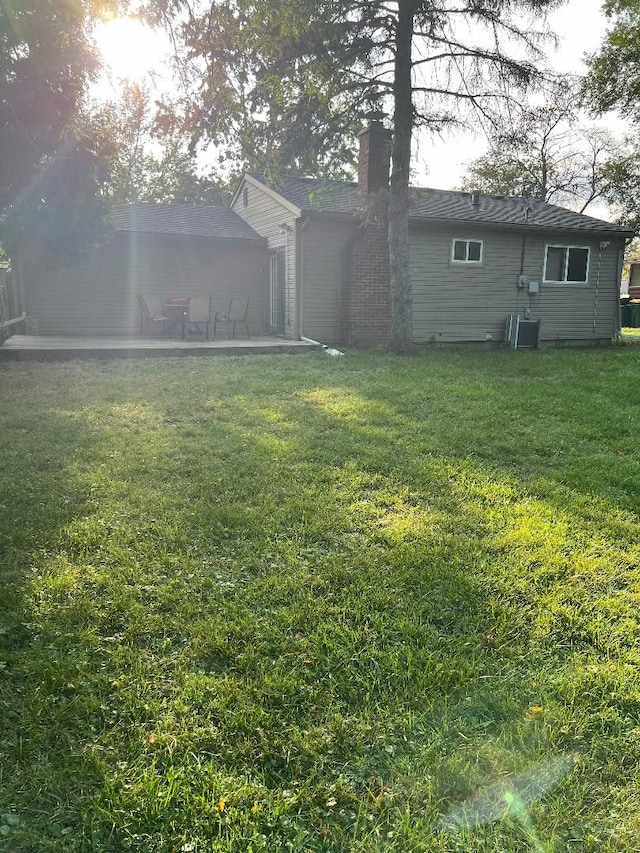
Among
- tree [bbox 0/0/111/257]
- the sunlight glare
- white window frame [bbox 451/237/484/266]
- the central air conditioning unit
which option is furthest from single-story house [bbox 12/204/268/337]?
the central air conditioning unit

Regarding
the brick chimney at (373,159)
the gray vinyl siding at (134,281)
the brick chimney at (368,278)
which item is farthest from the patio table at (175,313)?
the brick chimney at (373,159)

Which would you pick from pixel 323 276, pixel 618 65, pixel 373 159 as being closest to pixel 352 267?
pixel 323 276

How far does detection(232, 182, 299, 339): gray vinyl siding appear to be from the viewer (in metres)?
13.1

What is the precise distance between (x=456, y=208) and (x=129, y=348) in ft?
29.1

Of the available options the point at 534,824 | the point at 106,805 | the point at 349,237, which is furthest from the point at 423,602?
the point at 349,237

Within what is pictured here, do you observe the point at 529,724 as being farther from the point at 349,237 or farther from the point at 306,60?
the point at 349,237

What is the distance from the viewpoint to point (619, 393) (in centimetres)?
706

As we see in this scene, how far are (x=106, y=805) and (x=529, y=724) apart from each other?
49.8 inches

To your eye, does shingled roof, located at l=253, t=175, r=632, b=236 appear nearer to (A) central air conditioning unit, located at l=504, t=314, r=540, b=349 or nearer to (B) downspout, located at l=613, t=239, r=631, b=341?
(B) downspout, located at l=613, t=239, r=631, b=341

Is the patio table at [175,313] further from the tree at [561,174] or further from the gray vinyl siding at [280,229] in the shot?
the tree at [561,174]

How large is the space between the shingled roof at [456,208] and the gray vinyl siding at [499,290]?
1.06 feet

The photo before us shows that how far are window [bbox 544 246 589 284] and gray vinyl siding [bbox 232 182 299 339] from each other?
677cm

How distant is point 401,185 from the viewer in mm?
10867

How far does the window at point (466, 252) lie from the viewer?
13.9m
